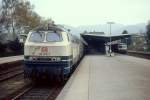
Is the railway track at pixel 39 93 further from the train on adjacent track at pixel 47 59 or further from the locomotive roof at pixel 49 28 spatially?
the locomotive roof at pixel 49 28

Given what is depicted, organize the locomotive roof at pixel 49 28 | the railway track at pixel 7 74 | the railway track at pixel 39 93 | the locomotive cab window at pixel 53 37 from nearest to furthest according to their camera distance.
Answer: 1. the railway track at pixel 39 93
2. the locomotive cab window at pixel 53 37
3. the locomotive roof at pixel 49 28
4. the railway track at pixel 7 74

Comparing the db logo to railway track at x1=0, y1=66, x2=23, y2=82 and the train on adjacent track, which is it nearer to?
the train on adjacent track

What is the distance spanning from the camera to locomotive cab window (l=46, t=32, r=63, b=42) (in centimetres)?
1869

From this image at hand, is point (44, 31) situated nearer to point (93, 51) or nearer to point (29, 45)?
point (29, 45)

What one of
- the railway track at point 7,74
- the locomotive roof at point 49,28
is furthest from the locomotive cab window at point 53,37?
the railway track at point 7,74

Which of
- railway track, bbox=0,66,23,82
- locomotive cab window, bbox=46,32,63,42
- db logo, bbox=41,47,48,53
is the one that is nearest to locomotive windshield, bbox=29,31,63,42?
locomotive cab window, bbox=46,32,63,42

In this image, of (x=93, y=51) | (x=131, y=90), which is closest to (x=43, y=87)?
(x=131, y=90)

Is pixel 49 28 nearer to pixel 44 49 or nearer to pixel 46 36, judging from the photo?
pixel 46 36

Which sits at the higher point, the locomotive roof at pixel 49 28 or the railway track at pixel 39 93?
the locomotive roof at pixel 49 28

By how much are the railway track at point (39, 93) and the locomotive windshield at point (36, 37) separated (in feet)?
7.82

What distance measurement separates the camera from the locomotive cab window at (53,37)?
61.3ft

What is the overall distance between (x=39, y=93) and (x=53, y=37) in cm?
325

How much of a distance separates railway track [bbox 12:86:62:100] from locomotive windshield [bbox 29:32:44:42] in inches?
93.8

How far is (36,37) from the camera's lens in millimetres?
18922
